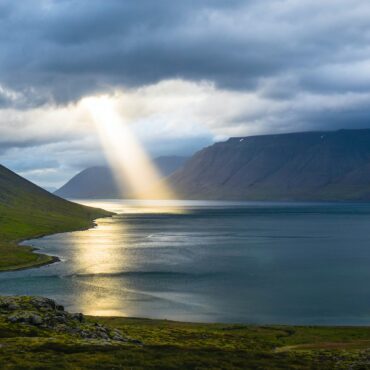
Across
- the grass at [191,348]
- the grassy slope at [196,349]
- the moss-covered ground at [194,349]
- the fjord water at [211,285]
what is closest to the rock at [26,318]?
the grass at [191,348]

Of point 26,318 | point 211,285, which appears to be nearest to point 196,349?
point 26,318

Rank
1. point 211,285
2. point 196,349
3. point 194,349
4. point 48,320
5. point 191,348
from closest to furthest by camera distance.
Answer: point 194,349
point 196,349
point 191,348
point 48,320
point 211,285

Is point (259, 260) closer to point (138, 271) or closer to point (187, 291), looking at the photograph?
point (138, 271)

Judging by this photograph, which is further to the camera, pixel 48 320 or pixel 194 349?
pixel 48 320

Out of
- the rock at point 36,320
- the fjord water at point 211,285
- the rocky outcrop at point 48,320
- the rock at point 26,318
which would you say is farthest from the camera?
the fjord water at point 211,285

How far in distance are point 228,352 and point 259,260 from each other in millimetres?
116862

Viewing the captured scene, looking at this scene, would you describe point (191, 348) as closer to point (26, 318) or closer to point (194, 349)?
point (194, 349)

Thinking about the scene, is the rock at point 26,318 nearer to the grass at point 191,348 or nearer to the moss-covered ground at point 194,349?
the grass at point 191,348

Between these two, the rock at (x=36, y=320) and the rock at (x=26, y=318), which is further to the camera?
the rock at (x=36, y=320)

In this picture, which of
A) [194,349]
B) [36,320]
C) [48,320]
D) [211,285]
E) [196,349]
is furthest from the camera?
[211,285]

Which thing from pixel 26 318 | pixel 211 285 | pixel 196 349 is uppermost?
pixel 26 318

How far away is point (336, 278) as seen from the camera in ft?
463

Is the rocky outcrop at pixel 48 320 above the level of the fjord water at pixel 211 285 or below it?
above

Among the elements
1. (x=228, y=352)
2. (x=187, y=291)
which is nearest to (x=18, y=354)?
(x=228, y=352)
